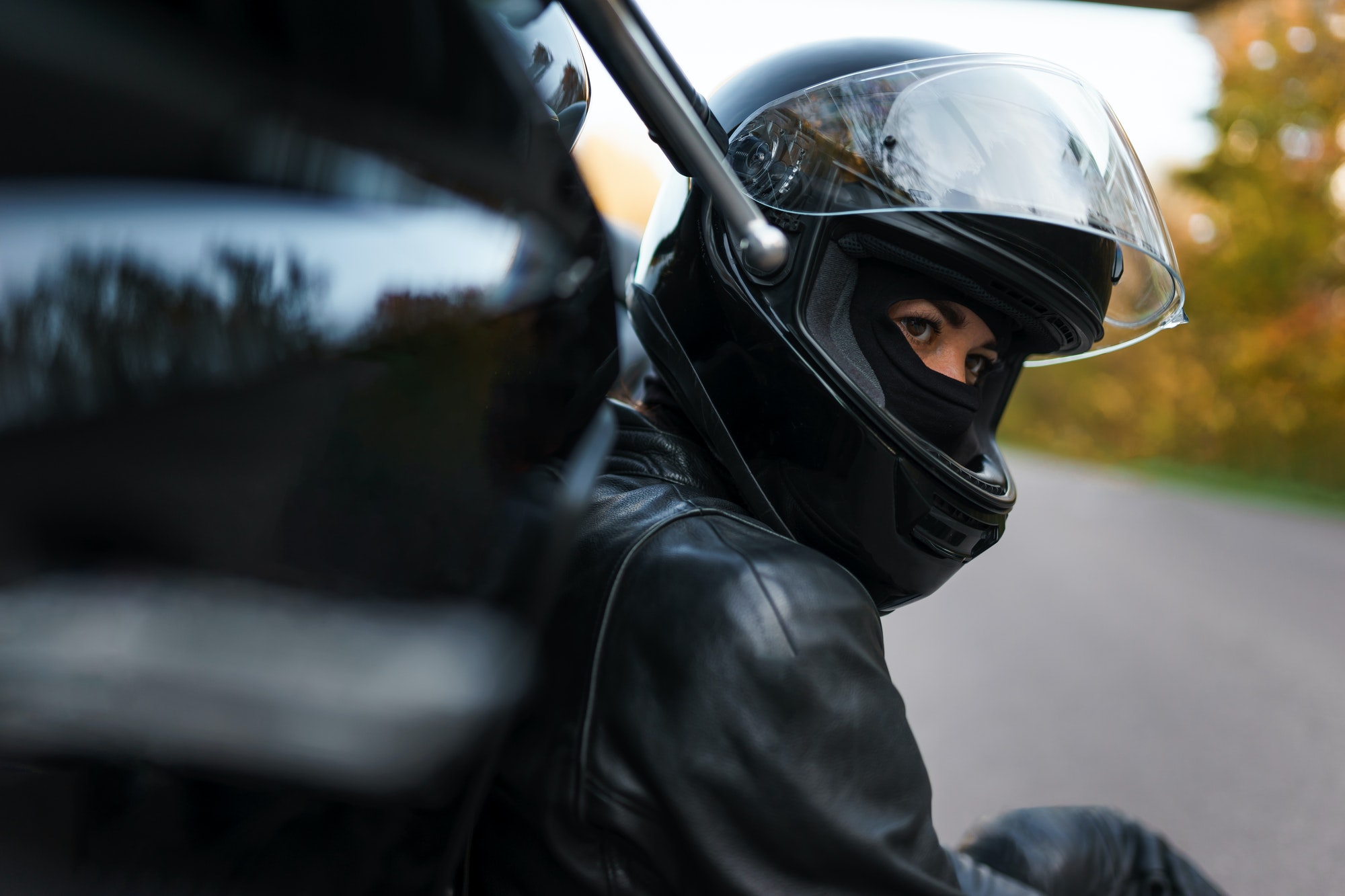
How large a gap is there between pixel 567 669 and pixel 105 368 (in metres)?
0.63

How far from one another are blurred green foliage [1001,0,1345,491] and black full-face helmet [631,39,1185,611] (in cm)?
1465

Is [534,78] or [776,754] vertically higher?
[534,78]

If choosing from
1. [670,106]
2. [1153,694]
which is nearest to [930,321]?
[670,106]

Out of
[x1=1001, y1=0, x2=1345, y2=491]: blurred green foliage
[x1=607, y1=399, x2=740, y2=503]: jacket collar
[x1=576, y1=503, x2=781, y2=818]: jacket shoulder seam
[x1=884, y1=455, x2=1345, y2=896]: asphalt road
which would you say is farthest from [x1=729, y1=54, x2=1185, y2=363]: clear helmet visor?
[x1=1001, y1=0, x2=1345, y2=491]: blurred green foliage

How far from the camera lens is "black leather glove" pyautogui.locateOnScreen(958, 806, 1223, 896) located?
4.92 ft

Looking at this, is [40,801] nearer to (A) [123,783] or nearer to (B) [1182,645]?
(A) [123,783]

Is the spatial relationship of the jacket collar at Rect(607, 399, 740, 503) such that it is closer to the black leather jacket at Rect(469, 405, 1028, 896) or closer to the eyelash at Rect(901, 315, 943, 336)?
the black leather jacket at Rect(469, 405, 1028, 896)

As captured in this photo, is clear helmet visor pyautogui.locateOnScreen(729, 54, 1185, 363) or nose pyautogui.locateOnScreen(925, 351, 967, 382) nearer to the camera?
clear helmet visor pyautogui.locateOnScreen(729, 54, 1185, 363)

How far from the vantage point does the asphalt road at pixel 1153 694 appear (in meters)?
3.04

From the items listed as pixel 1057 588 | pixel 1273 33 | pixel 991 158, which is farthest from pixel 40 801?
pixel 1273 33

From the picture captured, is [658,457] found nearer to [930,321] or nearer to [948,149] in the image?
[930,321]

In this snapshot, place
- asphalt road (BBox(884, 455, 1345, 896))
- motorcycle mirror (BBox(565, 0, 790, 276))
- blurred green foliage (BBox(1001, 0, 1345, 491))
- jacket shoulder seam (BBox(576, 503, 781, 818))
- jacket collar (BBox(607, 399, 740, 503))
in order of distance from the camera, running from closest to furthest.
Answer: motorcycle mirror (BBox(565, 0, 790, 276)), jacket shoulder seam (BBox(576, 503, 781, 818)), jacket collar (BBox(607, 399, 740, 503)), asphalt road (BBox(884, 455, 1345, 896)), blurred green foliage (BBox(1001, 0, 1345, 491))

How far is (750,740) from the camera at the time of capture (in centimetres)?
90

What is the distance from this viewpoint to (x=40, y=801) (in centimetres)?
51
